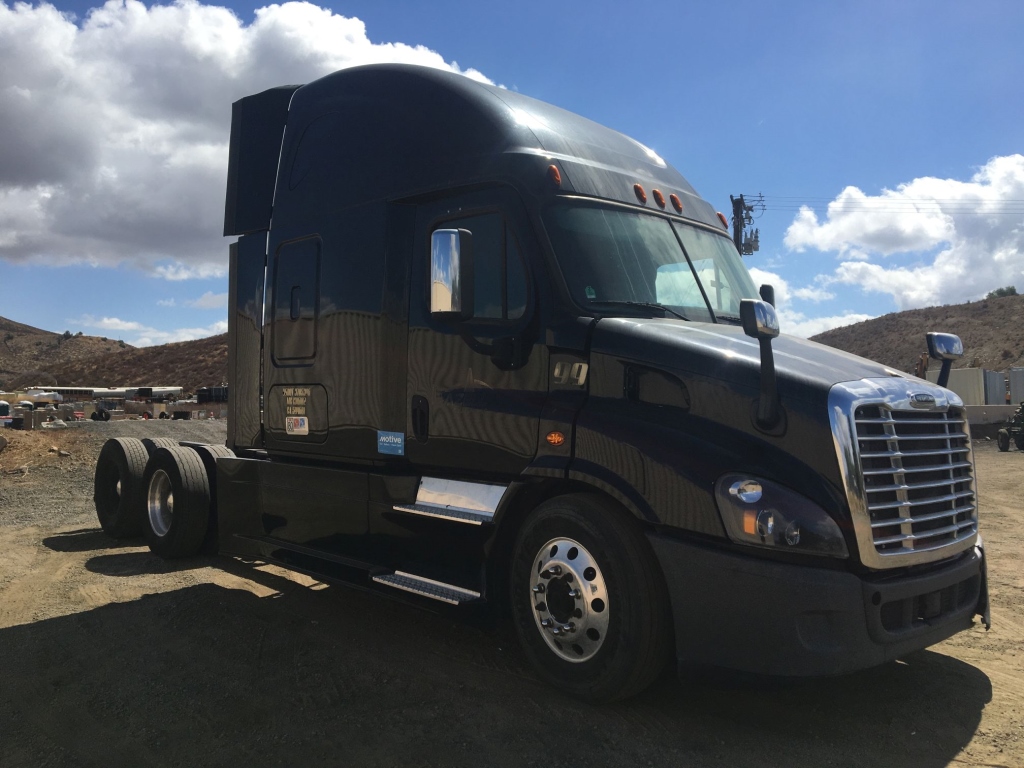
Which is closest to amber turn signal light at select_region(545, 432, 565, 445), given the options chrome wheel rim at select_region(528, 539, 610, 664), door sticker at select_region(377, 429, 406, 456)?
chrome wheel rim at select_region(528, 539, 610, 664)

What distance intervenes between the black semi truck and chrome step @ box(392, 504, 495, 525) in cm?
1

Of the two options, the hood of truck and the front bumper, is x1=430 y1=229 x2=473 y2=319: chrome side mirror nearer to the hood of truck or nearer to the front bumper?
the hood of truck

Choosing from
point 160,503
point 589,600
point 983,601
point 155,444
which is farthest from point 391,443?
point 155,444

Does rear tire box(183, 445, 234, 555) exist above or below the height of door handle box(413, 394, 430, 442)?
below

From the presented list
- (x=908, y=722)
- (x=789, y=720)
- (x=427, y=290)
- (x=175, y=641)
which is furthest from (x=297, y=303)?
(x=908, y=722)

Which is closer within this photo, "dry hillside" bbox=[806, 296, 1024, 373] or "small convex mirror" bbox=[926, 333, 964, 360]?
"small convex mirror" bbox=[926, 333, 964, 360]

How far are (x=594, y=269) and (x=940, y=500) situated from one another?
2.12 meters

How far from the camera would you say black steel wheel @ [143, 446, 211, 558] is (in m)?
7.61

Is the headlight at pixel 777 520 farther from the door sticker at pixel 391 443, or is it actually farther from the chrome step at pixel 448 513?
the door sticker at pixel 391 443

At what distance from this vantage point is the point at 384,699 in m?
4.34

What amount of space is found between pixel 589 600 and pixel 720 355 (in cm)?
136

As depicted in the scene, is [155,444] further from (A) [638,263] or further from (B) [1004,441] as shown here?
(B) [1004,441]

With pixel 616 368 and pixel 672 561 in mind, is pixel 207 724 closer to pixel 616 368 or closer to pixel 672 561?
pixel 672 561

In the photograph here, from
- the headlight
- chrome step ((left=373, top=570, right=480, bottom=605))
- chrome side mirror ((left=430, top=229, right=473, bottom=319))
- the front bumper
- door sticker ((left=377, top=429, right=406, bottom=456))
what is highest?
chrome side mirror ((left=430, top=229, right=473, bottom=319))
